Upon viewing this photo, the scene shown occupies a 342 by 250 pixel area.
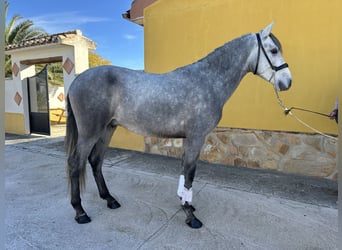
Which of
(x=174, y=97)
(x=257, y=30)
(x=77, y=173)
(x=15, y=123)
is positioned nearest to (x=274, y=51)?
(x=174, y=97)

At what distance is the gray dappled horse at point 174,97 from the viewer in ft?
6.53

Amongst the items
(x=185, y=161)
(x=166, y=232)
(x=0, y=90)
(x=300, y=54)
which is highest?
(x=300, y=54)

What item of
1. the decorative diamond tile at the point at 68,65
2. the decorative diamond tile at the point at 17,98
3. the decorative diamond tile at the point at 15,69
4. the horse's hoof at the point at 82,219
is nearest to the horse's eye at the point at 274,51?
the horse's hoof at the point at 82,219

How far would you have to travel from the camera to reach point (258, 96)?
11.8ft

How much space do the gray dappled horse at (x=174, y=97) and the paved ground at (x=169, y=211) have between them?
0.23 metres

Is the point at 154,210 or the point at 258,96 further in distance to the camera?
the point at 258,96

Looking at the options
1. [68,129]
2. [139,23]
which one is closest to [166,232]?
[68,129]

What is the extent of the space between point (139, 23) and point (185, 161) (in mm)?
3733

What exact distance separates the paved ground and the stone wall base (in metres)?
0.18

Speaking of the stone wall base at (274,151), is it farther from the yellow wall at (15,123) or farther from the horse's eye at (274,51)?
the yellow wall at (15,123)

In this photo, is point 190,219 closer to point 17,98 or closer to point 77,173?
point 77,173

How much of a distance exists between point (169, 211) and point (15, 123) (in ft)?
21.2

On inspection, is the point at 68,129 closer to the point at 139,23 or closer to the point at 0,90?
the point at 0,90

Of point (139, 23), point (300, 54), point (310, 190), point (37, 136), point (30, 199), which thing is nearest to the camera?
point (30, 199)
